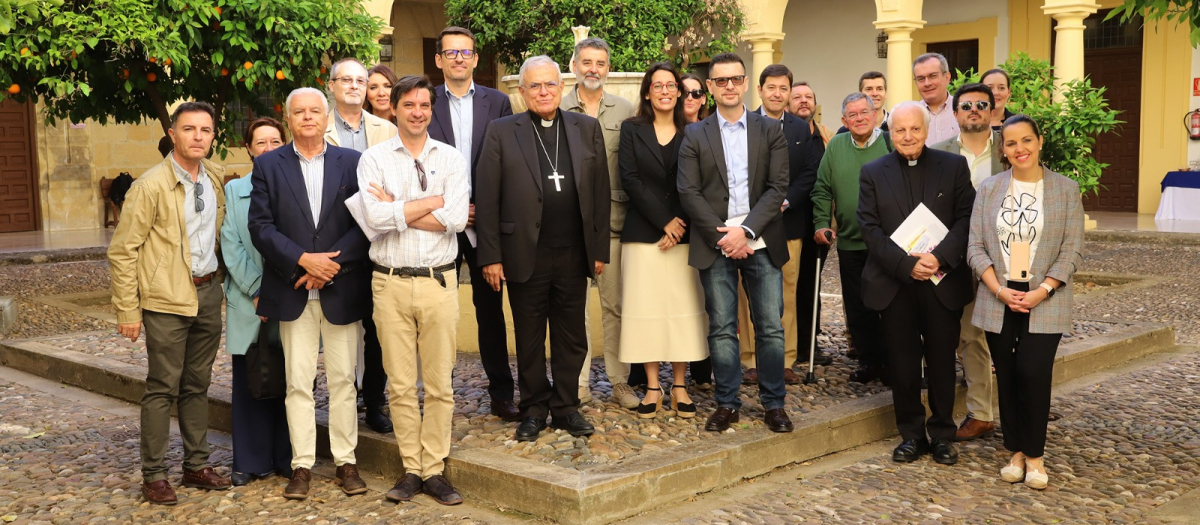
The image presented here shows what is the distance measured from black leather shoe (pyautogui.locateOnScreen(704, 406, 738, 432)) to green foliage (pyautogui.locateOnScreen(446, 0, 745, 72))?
38.1 feet

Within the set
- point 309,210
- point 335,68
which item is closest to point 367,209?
point 309,210

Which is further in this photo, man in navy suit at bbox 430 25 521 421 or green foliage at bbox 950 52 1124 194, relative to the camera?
green foliage at bbox 950 52 1124 194

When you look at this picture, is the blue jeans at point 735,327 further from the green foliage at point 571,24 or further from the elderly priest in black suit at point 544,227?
the green foliage at point 571,24

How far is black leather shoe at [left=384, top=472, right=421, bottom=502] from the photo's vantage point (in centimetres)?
488

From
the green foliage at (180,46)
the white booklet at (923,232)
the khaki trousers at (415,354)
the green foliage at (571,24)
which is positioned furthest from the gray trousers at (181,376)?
the green foliage at (571,24)

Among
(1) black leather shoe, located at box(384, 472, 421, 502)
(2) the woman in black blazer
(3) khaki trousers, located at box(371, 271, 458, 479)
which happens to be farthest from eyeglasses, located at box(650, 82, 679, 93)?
(1) black leather shoe, located at box(384, 472, 421, 502)

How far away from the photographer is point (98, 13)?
8.67 meters

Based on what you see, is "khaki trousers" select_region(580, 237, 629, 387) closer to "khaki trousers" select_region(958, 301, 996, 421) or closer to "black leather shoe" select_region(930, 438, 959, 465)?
"black leather shoe" select_region(930, 438, 959, 465)

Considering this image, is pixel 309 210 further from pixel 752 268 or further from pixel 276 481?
pixel 752 268

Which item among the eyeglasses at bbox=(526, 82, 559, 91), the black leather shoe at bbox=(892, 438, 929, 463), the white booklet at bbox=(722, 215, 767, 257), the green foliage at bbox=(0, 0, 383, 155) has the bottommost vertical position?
the black leather shoe at bbox=(892, 438, 929, 463)

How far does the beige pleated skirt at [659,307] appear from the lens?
5668mm

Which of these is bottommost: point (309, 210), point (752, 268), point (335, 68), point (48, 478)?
point (48, 478)

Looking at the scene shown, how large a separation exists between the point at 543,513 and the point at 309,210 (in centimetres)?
163

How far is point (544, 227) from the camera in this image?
533 cm
